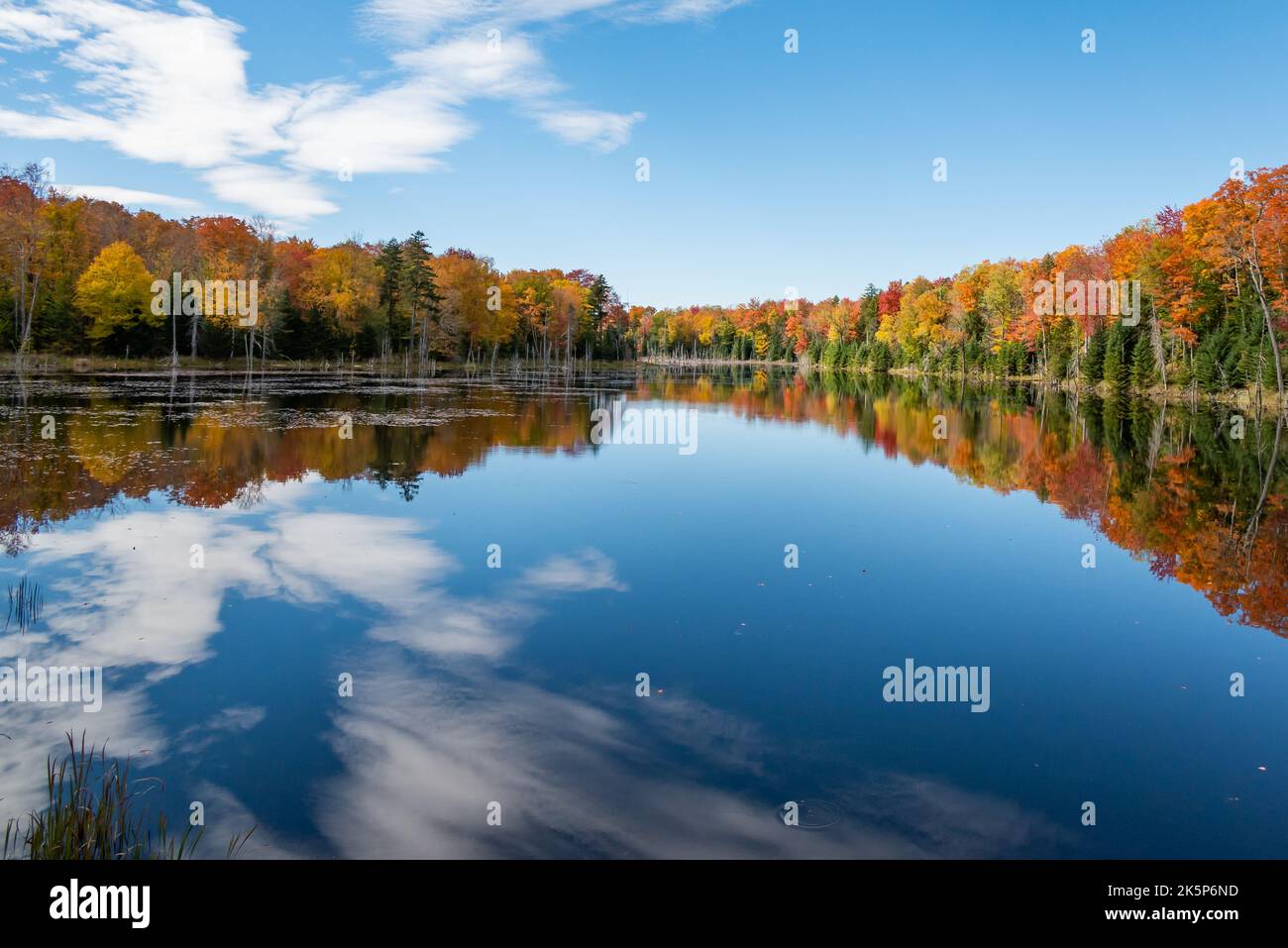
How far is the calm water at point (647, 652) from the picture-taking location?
5.32m

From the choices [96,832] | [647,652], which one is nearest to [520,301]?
[647,652]

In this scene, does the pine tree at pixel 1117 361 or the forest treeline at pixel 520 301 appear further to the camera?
the pine tree at pixel 1117 361

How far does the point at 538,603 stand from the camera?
934cm

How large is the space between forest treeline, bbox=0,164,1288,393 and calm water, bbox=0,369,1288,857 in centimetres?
2854

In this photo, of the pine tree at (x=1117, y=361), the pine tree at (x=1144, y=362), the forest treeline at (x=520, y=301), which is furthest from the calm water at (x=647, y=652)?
the pine tree at (x=1117, y=361)

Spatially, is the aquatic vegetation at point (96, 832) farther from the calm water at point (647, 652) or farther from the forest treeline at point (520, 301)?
the forest treeline at point (520, 301)

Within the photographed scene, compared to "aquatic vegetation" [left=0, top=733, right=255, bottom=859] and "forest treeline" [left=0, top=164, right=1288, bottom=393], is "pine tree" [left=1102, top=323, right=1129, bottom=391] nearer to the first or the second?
"forest treeline" [left=0, top=164, right=1288, bottom=393]

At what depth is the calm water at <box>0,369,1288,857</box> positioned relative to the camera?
5320 mm

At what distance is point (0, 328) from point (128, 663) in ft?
187

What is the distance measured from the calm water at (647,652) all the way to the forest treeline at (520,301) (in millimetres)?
28542

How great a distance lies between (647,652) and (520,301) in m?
81.0

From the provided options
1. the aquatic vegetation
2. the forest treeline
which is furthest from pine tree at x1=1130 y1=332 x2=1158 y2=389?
the aquatic vegetation

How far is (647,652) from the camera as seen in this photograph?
26.2ft
